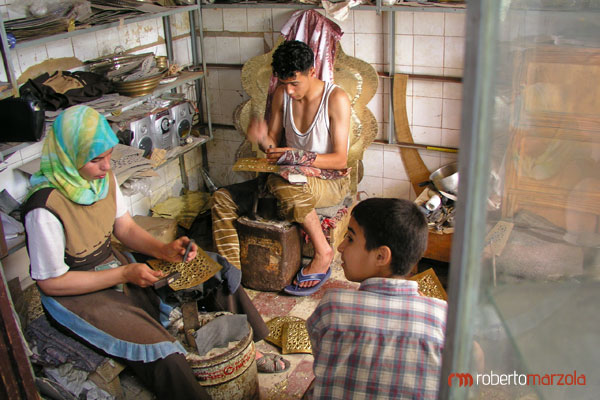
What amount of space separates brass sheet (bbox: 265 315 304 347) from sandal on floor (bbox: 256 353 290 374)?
0.19 m

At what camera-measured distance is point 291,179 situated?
13.4 ft

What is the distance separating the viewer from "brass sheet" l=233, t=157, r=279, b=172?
4160 mm

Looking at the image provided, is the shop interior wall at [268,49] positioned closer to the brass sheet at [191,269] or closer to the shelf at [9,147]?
the shelf at [9,147]

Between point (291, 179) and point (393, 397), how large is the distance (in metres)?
2.50

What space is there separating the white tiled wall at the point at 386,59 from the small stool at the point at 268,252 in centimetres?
118

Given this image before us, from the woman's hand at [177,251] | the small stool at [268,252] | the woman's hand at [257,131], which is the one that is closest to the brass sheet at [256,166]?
the woman's hand at [257,131]

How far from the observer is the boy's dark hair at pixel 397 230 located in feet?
6.61

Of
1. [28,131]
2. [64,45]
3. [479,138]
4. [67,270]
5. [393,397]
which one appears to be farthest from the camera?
[64,45]

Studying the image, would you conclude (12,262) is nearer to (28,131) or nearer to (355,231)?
(28,131)

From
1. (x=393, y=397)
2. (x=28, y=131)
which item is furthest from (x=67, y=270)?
(x=393, y=397)

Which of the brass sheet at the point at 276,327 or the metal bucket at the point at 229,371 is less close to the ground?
the metal bucket at the point at 229,371

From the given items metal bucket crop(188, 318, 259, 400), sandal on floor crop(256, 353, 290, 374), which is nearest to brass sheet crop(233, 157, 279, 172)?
sandal on floor crop(256, 353, 290, 374)

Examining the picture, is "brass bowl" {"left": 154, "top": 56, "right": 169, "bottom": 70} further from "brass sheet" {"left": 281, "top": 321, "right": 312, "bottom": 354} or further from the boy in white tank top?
"brass sheet" {"left": 281, "top": 321, "right": 312, "bottom": 354}

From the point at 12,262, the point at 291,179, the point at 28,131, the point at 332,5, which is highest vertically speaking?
the point at 332,5
